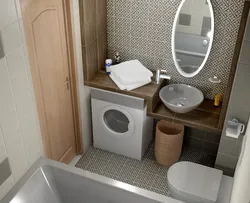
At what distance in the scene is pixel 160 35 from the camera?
3.45 m

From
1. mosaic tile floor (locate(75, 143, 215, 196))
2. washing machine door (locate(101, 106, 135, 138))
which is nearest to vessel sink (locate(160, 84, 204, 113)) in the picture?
washing machine door (locate(101, 106, 135, 138))

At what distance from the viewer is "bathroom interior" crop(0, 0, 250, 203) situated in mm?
2559

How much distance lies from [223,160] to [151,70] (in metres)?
1.20

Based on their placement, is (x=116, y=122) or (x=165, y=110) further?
(x=116, y=122)

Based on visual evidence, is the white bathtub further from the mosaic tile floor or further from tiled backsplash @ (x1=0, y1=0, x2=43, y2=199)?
the mosaic tile floor

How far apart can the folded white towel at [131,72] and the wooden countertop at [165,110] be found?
0.08 metres

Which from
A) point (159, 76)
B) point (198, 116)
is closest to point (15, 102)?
point (159, 76)

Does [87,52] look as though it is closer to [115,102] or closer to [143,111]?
[115,102]

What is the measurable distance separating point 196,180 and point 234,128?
1.81ft

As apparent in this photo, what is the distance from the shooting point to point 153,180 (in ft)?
11.7

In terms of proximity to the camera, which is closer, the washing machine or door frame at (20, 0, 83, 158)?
door frame at (20, 0, 83, 158)

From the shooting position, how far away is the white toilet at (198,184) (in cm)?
281

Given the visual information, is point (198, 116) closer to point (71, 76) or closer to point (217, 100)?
point (217, 100)

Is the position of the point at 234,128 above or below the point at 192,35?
below
